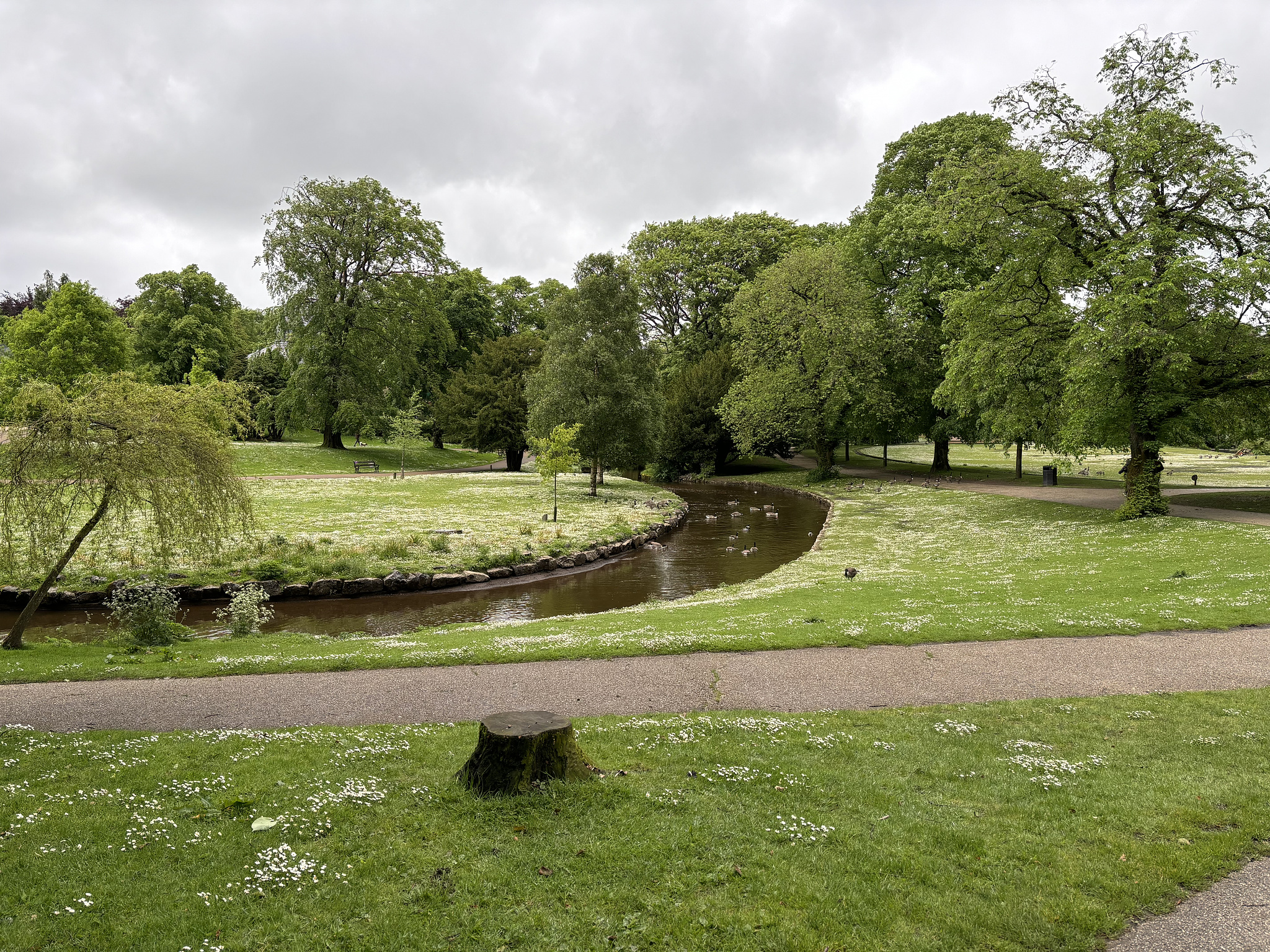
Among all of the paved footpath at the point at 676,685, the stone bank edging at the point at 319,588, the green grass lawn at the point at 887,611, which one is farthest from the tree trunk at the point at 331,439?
the paved footpath at the point at 676,685

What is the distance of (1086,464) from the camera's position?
2749 inches

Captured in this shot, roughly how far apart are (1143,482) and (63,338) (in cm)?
7424

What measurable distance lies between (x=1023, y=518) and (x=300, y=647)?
32430 millimetres

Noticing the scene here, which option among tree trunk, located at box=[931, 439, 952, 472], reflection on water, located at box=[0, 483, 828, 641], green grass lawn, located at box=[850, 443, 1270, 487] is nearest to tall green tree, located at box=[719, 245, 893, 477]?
tree trunk, located at box=[931, 439, 952, 472]

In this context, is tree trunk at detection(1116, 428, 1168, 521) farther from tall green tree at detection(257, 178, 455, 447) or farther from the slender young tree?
tall green tree at detection(257, 178, 455, 447)

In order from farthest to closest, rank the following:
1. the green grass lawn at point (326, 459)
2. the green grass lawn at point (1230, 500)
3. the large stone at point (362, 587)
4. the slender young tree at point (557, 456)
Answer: the green grass lawn at point (326, 459) < the slender young tree at point (557, 456) < the green grass lawn at point (1230, 500) < the large stone at point (362, 587)

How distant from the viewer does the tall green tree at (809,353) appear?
53.3 metres

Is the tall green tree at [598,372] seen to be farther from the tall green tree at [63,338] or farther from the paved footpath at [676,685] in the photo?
the tall green tree at [63,338]

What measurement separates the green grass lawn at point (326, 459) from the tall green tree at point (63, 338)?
13.1 metres

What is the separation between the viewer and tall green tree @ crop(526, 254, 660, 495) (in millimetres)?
46906

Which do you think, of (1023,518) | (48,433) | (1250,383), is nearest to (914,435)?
(1023,518)

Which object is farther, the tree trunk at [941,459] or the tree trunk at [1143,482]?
the tree trunk at [941,459]

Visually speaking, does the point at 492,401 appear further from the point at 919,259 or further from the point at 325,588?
the point at 325,588

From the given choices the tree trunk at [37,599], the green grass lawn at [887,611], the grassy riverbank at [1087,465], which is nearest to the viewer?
the green grass lawn at [887,611]
